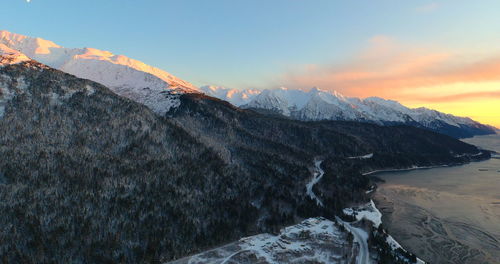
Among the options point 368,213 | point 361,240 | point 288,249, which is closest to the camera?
point 288,249

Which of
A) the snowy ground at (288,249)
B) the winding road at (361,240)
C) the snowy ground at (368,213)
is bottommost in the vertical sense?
the snowy ground at (288,249)

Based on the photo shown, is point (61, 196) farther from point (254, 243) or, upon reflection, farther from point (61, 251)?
point (254, 243)

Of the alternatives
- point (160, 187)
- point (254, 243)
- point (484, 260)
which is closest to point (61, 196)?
point (160, 187)

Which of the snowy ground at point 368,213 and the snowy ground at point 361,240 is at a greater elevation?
the snowy ground at point 368,213

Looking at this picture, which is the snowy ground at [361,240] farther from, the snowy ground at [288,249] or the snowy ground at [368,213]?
the snowy ground at [368,213]

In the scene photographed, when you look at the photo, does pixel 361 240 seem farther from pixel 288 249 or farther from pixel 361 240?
pixel 288 249

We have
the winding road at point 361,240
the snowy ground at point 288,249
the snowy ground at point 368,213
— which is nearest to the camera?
the winding road at point 361,240

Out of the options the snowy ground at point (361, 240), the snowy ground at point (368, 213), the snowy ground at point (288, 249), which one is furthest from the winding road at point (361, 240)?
the snowy ground at point (368, 213)

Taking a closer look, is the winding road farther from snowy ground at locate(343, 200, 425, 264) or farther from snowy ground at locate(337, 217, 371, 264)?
snowy ground at locate(343, 200, 425, 264)

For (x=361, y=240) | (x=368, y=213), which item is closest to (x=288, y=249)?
(x=361, y=240)

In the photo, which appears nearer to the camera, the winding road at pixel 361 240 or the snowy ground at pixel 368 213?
the winding road at pixel 361 240
